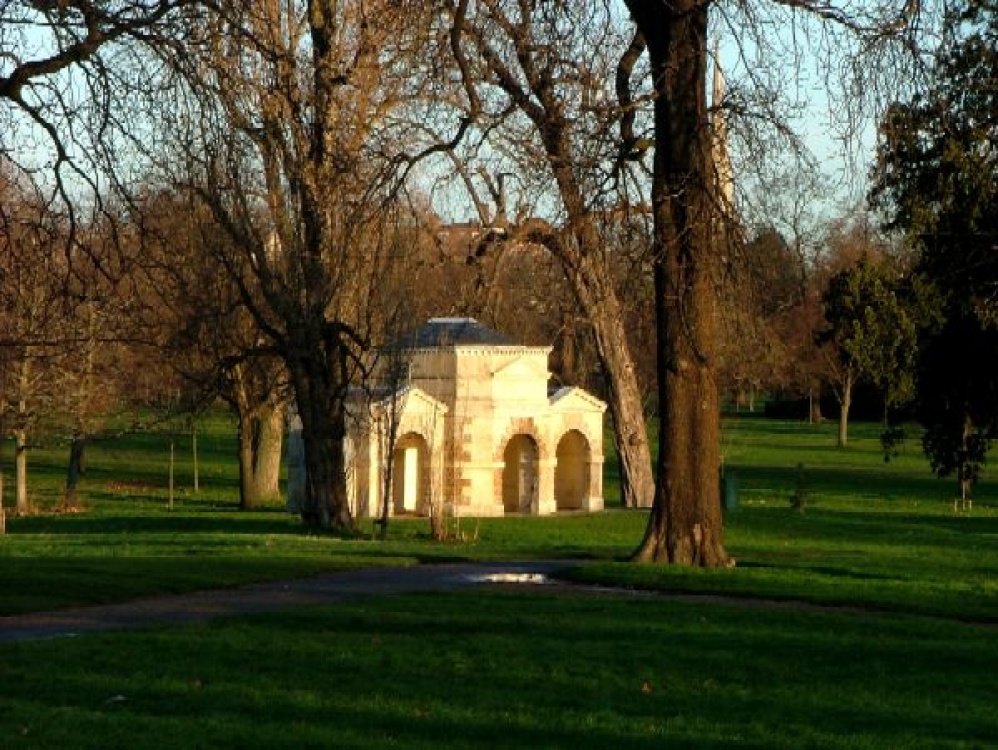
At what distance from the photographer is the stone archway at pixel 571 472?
4231 cm

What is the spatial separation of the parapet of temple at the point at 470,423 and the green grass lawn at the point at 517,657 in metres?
9.50

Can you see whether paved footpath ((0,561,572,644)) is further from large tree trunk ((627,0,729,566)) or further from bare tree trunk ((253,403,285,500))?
bare tree trunk ((253,403,285,500))

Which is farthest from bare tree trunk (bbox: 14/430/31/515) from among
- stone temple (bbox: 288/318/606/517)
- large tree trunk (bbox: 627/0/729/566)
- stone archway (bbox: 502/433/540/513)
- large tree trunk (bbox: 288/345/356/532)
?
large tree trunk (bbox: 627/0/729/566)

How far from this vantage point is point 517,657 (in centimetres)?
1423

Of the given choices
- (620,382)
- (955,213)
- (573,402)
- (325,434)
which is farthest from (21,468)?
(955,213)

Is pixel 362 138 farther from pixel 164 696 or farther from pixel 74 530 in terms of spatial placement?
pixel 164 696

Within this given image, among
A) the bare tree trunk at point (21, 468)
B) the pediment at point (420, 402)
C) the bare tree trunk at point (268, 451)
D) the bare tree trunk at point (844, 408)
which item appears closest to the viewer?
the pediment at point (420, 402)

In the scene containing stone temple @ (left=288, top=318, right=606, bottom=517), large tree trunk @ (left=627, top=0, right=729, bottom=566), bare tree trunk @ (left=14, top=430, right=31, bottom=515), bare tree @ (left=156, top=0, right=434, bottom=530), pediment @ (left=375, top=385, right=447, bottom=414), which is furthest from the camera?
bare tree trunk @ (left=14, top=430, right=31, bottom=515)

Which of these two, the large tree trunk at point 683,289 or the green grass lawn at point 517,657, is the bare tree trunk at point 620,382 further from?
the large tree trunk at point 683,289

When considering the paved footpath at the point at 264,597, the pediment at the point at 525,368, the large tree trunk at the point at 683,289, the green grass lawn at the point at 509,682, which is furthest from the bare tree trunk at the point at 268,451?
the green grass lawn at the point at 509,682

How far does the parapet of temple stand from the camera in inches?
1505

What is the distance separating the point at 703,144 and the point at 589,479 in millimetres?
20555

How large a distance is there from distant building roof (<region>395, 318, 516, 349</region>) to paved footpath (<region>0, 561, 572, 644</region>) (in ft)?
46.5

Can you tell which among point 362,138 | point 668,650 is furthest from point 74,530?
point 668,650
